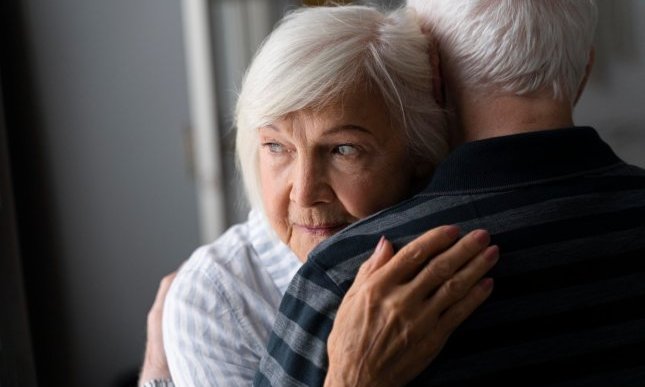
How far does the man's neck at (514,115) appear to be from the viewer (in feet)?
3.65

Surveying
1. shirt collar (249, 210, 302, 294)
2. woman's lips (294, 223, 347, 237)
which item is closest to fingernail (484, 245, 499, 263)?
woman's lips (294, 223, 347, 237)

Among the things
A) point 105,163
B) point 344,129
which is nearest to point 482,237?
point 344,129

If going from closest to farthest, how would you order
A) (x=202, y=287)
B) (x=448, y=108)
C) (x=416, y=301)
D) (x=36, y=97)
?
(x=416, y=301), (x=448, y=108), (x=202, y=287), (x=36, y=97)

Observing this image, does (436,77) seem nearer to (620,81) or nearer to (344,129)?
(344,129)

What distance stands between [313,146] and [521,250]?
1.22 ft

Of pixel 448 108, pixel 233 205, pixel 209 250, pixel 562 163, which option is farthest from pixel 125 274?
pixel 562 163

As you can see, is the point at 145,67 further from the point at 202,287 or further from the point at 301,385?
the point at 301,385

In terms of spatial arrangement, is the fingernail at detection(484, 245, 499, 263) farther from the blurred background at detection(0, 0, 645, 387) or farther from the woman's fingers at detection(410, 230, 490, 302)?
the blurred background at detection(0, 0, 645, 387)

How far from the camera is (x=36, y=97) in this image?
2607 millimetres

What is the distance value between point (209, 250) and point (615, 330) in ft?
2.36

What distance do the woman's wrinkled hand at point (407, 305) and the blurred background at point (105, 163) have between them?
1.73 metres

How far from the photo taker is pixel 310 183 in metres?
1.23

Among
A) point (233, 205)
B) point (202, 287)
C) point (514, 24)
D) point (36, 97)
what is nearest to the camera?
point (514, 24)

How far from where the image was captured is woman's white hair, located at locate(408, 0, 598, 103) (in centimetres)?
111
